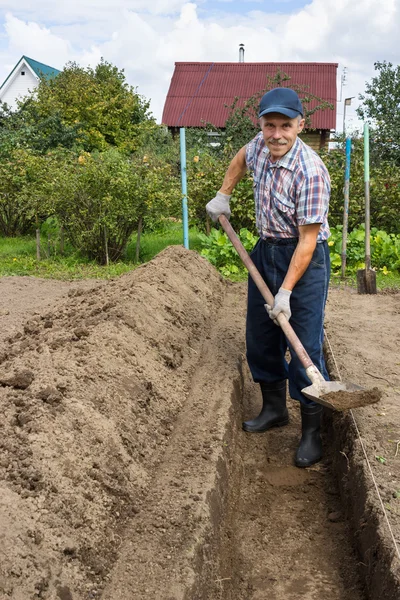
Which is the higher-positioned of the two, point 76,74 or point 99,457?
point 76,74

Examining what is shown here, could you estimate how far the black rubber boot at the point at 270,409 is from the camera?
463cm

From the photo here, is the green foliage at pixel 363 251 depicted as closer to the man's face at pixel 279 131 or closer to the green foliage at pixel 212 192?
the green foliage at pixel 212 192

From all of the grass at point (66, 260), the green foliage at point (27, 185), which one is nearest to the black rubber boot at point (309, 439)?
the grass at point (66, 260)

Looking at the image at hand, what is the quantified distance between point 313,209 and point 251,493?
178cm

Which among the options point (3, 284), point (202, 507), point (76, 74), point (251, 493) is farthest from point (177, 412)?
point (76, 74)

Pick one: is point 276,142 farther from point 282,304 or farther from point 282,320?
point 282,320

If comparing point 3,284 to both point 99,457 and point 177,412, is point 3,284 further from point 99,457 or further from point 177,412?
point 99,457

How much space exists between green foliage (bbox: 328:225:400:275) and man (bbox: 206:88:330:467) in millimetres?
5594

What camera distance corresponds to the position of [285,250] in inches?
161

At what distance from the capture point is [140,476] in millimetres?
3340

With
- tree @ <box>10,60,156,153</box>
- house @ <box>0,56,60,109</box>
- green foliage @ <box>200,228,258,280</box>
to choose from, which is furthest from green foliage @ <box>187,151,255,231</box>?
house @ <box>0,56,60,109</box>

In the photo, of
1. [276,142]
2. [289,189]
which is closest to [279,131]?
[276,142]

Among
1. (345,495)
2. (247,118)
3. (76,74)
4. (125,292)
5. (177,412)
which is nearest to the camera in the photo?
(345,495)

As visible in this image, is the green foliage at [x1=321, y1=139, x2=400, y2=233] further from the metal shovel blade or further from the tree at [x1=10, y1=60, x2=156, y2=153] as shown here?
the tree at [x1=10, y1=60, x2=156, y2=153]
